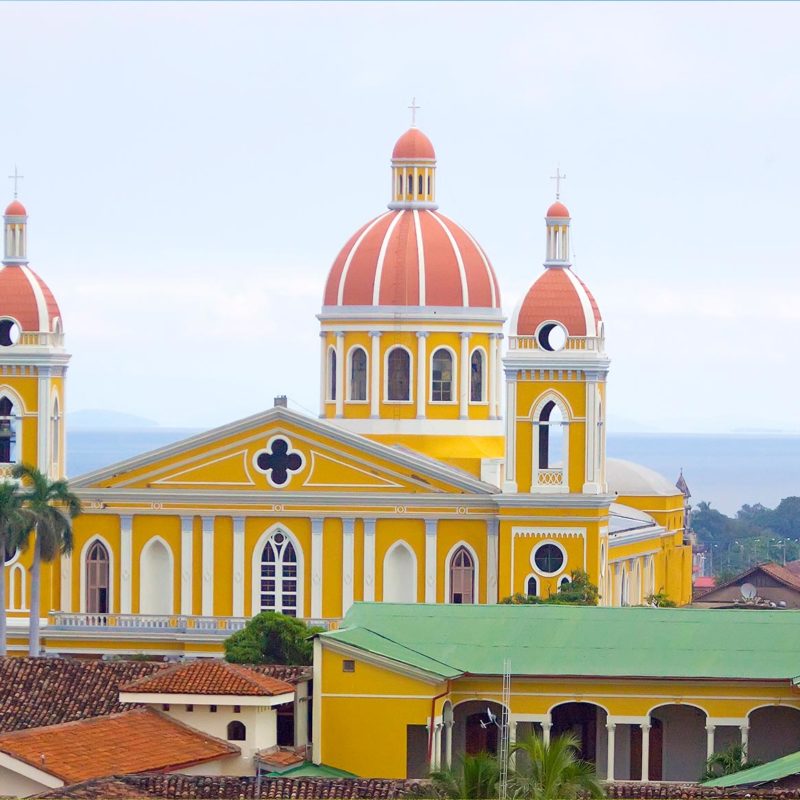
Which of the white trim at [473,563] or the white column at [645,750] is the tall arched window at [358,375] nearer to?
the white trim at [473,563]

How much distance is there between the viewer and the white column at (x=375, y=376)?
298ft

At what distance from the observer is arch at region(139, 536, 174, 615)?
3381 inches

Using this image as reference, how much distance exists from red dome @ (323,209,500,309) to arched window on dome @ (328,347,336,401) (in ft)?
4.11

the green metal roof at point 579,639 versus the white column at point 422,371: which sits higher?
the white column at point 422,371

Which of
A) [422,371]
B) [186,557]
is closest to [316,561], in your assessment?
[186,557]

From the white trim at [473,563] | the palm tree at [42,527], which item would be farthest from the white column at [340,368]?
the palm tree at [42,527]

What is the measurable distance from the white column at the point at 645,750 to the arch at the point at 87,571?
22807 millimetres

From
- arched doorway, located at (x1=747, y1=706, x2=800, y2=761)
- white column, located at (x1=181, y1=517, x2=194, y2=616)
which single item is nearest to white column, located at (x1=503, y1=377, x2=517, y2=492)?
white column, located at (x1=181, y1=517, x2=194, y2=616)

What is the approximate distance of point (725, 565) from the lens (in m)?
157

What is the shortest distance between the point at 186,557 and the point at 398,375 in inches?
328

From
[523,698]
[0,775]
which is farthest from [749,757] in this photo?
[0,775]

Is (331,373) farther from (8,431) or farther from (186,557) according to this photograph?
(8,431)

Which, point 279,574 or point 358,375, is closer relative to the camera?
point 279,574

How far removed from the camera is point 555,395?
8494 cm
